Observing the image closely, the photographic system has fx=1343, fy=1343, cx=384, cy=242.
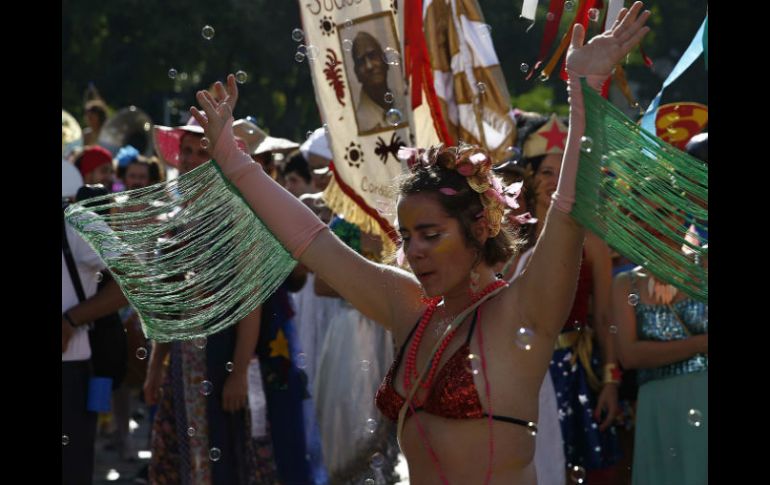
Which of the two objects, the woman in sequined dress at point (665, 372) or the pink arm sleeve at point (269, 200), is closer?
the pink arm sleeve at point (269, 200)

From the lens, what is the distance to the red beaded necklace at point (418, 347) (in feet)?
10.1

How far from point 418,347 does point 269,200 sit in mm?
542

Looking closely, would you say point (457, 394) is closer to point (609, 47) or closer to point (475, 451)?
point (475, 451)

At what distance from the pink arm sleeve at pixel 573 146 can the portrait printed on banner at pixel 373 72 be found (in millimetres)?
2477

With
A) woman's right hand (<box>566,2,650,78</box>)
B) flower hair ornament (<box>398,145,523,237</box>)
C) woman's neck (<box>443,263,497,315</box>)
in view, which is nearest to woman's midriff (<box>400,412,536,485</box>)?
woman's neck (<box>443,263,497,315</box>)

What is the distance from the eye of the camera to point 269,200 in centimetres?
334

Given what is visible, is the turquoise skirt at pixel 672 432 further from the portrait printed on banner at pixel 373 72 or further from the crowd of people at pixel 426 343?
the portrait printed on banner at pixel 373 72

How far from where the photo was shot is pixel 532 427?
3016mm

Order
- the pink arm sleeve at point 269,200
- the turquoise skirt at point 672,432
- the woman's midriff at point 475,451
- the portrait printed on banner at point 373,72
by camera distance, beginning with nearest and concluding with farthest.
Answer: the woman's midriff at point 475,451 < the pink arm sleeve at point 269,200 < the turquoise skirt at point 672,432 < the portrait printed on banner at point 373,72

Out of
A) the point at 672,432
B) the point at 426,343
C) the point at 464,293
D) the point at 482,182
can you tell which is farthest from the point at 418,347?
the point at 672,432

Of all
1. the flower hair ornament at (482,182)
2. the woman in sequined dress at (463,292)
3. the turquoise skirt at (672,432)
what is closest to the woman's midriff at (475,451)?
the woman in sequined dress at (463,292)

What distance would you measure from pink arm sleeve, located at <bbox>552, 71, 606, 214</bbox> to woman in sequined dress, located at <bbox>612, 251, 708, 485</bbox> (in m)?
2.08

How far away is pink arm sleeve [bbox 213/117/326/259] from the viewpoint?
331 centimetres
